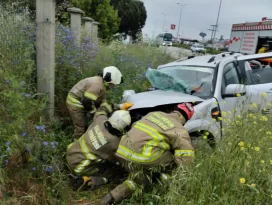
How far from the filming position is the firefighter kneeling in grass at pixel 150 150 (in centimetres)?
259

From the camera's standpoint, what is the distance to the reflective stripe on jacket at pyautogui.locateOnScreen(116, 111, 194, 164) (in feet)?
8.50

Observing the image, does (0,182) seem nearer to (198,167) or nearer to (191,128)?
(198,167)

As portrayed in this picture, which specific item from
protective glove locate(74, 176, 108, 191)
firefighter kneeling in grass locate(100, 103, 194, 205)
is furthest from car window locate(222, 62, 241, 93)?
protective glove locate(74, 176, 108, 191)

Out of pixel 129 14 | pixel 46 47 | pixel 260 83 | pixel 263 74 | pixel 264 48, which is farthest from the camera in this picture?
pixel 129 14

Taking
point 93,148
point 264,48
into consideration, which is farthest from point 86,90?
point 264,48

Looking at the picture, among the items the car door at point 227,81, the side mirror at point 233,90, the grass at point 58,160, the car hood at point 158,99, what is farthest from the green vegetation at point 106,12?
the side mirror at point 233,90

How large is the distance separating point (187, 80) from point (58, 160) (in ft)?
7.55

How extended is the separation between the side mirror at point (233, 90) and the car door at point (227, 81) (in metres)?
0.04

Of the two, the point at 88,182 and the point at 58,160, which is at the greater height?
the point at 58,160

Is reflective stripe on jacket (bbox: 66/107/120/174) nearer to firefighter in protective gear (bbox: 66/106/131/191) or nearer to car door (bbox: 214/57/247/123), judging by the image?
firefighter in protective gear (bbox: 66/106/131/191)

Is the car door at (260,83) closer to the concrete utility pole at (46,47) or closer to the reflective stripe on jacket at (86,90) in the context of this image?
the reflective stripe on jacket at (86,90)

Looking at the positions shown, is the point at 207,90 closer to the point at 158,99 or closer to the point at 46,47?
the point at 158,99

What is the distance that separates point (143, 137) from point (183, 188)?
0.65 m

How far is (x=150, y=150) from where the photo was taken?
2600 mm
